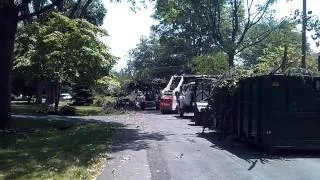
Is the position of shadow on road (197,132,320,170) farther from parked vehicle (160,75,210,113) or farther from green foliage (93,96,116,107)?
green foliage (93,96,116,107)

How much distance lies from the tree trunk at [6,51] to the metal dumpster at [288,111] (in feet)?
35.0

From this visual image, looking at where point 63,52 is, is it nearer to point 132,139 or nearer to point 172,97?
point 172,97

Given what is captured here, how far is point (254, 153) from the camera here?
1405 centimetres

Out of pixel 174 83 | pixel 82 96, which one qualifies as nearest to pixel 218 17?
pixel 174 83

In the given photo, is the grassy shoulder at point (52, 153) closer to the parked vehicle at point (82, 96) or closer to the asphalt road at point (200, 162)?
the asphalt road at point (200, 162)

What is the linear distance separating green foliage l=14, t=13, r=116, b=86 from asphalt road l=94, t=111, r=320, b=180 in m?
18.6

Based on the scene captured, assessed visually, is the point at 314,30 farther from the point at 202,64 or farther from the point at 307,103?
the point at 307,103

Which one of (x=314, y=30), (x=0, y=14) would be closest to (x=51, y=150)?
(x=0, y=14)

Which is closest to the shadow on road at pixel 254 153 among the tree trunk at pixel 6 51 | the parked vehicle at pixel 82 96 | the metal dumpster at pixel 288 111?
the metal dumpster at pixel 288 111

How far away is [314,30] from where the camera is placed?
100 ft

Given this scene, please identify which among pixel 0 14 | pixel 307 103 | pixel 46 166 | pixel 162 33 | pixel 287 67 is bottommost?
pixel 46 166

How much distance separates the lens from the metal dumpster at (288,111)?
45.3 ft

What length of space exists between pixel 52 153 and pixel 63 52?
21.7 m

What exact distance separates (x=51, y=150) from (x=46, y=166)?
3077mm
